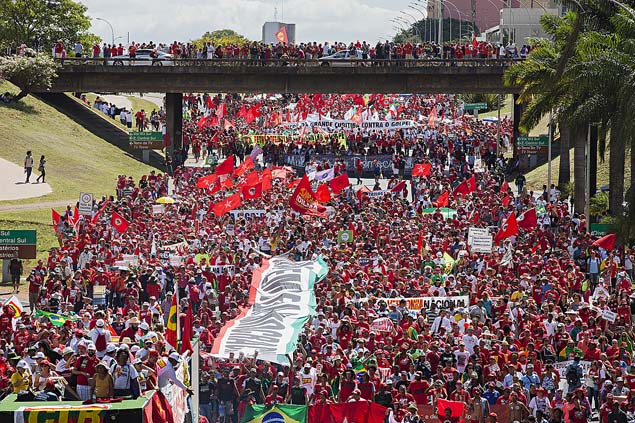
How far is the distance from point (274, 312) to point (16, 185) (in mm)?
33410

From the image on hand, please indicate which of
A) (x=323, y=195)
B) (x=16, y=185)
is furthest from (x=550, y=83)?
(x=16, y=185)

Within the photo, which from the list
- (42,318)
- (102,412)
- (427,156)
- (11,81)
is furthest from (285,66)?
(102,412)

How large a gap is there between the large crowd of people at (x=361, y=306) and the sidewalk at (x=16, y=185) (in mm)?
7139

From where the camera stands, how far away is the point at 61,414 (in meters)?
12.7

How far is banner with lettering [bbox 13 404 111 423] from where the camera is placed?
1262cm

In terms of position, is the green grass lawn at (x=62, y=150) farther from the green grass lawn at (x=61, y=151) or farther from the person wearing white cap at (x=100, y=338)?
the person wearing white cap at (x=100, y=338)

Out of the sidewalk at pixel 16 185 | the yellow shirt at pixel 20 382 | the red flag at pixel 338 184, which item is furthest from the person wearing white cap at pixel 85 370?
the sidewalk at pixel 16 185

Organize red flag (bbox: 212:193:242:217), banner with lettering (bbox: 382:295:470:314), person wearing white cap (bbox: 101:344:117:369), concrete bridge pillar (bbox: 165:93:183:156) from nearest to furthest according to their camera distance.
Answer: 1. person wearing white cap (bbox: 101:344:117:369)
2. banner with lettering (bbox: 382:295:470:314)
3. red flag (bbox: 212:193:242:217)
4. concrete bridge pillar (bbox: 165:93:183:156)

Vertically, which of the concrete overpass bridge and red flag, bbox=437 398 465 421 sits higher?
the concrete overpass bridge

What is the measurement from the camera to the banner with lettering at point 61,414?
41.4 feet

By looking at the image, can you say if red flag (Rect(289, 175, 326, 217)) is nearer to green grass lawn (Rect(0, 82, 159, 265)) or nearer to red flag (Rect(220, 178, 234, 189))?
red flag (Rect(220, 178, 234, 189))

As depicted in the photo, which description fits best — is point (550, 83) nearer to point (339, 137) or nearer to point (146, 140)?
point (146, 140)

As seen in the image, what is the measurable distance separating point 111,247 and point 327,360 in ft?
46.5

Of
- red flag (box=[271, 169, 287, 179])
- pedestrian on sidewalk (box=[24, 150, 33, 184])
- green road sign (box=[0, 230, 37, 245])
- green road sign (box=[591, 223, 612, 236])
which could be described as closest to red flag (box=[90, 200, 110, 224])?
green road sign (box=[0, 230, 37, 245])
